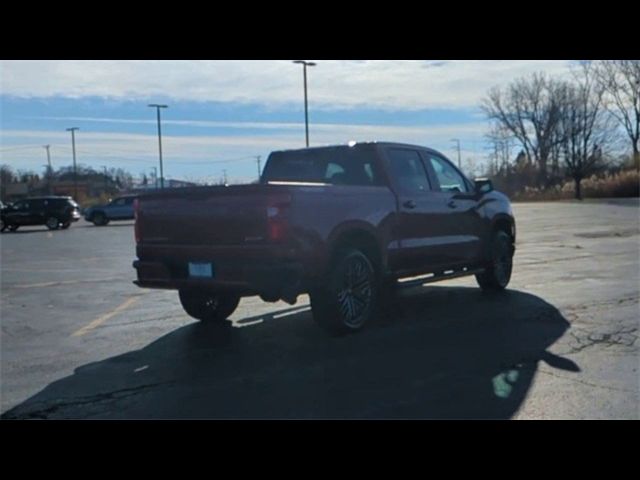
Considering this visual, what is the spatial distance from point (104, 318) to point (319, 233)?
11.5 ft

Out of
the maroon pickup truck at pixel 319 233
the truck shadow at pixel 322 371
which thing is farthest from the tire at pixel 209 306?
the truck shadow at pixel 322 371

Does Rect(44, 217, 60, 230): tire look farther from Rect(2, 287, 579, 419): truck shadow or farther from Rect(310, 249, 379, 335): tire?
Rect(310, 249, 379, 335): tire

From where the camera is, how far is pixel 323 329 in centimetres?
756

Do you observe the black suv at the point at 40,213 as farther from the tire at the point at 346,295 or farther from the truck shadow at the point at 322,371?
the tire at the point at 346,295

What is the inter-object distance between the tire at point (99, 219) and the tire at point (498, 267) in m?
36.1

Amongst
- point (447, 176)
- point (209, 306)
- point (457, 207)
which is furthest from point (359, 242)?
point (447, 176)

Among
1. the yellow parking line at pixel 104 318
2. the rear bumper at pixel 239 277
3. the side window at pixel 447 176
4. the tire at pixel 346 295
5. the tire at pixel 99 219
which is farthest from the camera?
the tire at pixel 99 219

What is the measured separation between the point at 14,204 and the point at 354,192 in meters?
36.3

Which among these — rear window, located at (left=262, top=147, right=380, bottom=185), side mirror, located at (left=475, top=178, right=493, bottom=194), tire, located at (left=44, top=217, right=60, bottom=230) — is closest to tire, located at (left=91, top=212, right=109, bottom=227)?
tire, located at (left=44, top=217, right=60, bottom=230)

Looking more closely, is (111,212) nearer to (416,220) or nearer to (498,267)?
(498,267)

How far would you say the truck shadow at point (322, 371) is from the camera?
16.5 feet

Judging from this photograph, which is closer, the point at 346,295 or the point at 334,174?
the point at 346,295

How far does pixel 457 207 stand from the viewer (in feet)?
31.0
